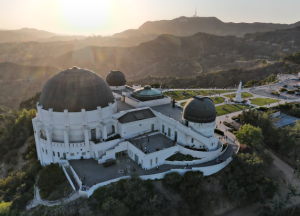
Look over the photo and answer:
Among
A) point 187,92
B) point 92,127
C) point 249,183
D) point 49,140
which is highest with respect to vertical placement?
point 92,127

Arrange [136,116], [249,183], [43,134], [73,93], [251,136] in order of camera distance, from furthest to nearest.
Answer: [136,116] → [43,134] → [251,136] → [73,93] → [249,183]

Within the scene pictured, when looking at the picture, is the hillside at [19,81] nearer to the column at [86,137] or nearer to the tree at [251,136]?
the column at [86,137]

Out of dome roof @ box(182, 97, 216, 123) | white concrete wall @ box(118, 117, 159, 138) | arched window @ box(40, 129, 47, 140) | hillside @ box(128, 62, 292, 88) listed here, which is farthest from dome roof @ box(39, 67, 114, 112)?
hillside @ box(128, 62, 292, 88)

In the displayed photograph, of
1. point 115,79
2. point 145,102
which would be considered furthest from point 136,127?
point 115,79

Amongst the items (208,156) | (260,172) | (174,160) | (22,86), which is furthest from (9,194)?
(22,86)

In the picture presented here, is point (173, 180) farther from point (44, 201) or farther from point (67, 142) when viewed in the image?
point (44, 201)
